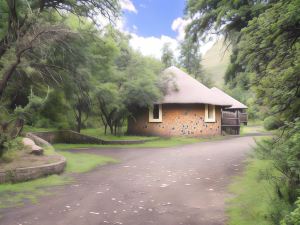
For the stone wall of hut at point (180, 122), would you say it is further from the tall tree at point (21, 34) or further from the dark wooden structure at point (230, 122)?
the tall tree at point (21, 34)

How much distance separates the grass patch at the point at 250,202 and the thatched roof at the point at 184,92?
17.3 m

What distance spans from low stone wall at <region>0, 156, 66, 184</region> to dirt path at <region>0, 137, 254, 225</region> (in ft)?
3.26

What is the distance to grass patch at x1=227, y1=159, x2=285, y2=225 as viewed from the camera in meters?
6.49

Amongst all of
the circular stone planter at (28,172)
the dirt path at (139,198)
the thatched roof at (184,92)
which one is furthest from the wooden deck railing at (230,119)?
the circular stone planter at (28,172)

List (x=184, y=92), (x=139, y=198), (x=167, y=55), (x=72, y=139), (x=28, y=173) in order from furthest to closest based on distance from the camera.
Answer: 1. (x=167, y=55)
2. (x=184, y=92)
3. (x=72, y=139)
4. (x=28, y=173)
5. (x=139, y=198)

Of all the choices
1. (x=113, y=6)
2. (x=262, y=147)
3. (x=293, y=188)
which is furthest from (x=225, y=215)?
(x=113, y=6)

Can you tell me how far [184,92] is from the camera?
96.0 ft

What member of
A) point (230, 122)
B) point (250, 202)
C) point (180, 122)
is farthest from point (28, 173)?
point (230, 122)

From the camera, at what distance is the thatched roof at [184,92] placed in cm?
2800

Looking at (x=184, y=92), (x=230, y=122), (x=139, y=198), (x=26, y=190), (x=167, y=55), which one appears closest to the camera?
(x=139, y=198)

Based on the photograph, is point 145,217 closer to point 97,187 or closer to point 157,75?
point 97,187

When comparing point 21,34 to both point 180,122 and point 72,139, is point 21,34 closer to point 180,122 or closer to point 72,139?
point 72,139

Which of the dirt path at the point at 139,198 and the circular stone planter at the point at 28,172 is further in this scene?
the circular stone planter at the point at 28,172

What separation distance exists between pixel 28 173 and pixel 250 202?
667cm
